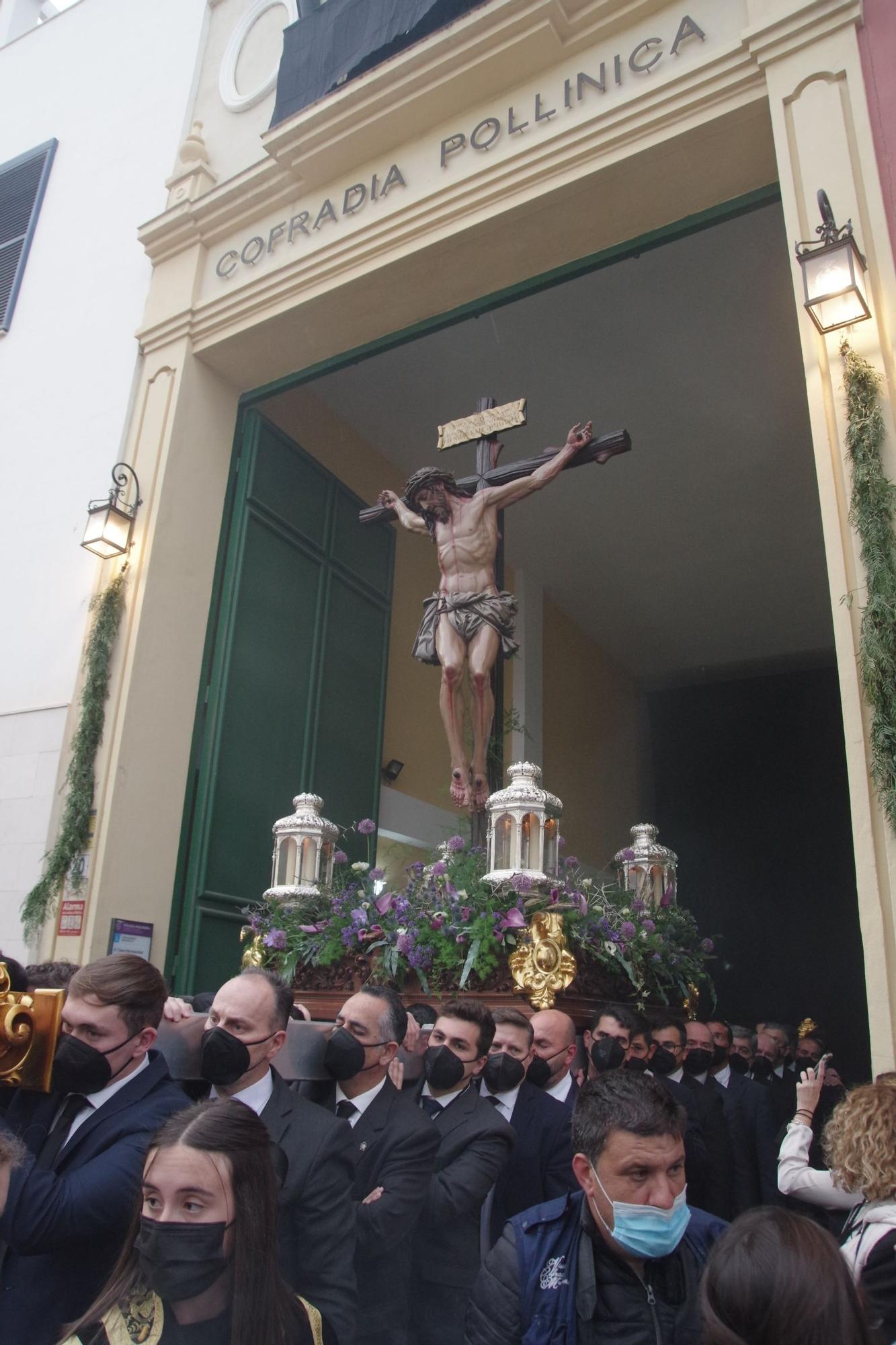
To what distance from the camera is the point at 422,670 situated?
10.3m

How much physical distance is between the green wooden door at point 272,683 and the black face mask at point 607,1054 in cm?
384

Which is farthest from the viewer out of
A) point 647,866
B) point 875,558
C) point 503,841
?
point 647,866

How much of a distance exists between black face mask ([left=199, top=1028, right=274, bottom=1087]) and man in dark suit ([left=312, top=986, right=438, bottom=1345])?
38cm

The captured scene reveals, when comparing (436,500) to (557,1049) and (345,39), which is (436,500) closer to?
(345,39)

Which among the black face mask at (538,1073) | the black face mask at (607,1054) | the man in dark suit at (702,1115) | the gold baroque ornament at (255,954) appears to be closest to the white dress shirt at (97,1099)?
the black face mask at (538,1073)

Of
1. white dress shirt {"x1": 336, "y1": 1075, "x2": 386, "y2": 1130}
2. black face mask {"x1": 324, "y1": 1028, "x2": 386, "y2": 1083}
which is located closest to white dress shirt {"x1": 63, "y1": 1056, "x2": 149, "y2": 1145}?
black face mask {"x1": 324, "y1": 1028, "x2": 386, "y2": 1083}

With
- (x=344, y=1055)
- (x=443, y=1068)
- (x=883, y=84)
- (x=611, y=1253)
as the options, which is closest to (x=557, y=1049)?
(x=443, y=1068)

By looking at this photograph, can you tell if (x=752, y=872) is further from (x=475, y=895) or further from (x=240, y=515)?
(x=475, y=895)

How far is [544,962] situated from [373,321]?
188 inches

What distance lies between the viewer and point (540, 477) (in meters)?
6.06

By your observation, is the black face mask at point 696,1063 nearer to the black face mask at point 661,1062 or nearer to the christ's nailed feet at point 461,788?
the black face mask at point 661,1062

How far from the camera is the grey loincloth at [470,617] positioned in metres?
5.91

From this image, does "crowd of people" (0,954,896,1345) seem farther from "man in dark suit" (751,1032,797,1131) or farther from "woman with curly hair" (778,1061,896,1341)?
"man in dark suit" (751,1032,797,1131)

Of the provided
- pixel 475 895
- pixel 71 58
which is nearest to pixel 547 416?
pixel 71 58
